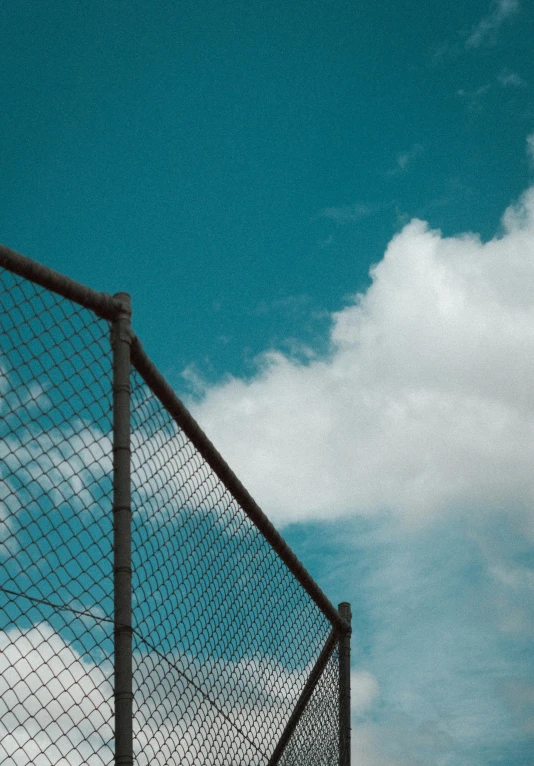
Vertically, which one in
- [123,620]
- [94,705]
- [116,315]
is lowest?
[94,705]

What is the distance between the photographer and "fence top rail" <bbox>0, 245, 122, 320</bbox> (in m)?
2.58

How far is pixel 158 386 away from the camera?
125 inches

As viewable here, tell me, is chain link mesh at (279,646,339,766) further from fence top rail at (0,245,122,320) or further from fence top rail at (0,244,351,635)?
fence top rail at (0,245,122,320)

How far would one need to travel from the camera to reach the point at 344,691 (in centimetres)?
513

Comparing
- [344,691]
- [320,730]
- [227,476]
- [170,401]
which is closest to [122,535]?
[170,401]

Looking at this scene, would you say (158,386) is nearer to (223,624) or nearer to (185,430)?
(185,430)

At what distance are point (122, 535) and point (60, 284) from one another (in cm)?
73

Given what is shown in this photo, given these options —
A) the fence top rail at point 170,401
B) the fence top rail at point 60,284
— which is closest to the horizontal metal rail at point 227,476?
the fence top rail at point 170,401

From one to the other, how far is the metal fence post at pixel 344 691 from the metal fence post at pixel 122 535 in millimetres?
2675

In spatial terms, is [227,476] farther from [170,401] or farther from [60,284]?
[60,284]

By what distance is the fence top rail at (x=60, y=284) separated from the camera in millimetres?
2578

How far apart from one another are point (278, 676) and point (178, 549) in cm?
120

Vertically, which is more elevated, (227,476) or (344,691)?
(344,691)

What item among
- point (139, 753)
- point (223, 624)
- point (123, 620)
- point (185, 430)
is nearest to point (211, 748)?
point (223, 624)
